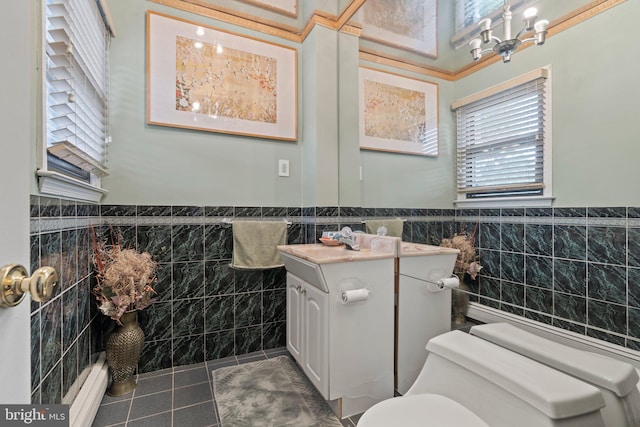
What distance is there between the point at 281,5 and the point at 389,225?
2029mm

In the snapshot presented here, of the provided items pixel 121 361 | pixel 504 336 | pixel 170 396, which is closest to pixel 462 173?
pixel 504 336

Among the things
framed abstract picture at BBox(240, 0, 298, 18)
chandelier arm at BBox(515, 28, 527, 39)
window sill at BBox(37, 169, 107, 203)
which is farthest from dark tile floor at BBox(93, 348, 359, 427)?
framed abstract picture at BBox(240, 0, 298, 18)

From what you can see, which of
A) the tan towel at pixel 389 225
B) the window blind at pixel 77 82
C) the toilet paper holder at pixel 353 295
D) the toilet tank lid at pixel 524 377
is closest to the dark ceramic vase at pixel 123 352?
the window blind at pixel 77 82

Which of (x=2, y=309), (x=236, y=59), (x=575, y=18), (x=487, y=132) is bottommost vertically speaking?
(x=2, y=309)

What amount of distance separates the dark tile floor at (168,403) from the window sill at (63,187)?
1.15 m

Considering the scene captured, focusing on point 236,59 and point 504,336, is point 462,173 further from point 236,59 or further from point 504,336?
point 236,59

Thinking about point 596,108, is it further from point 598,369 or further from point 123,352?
point 123,352

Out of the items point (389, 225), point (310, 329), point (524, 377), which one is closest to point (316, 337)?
point (310, 329)

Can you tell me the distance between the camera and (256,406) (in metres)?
1.56

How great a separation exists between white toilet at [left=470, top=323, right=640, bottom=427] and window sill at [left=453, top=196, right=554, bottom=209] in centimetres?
40

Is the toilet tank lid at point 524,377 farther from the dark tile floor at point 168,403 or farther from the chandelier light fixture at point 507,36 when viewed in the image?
→ the chandelier light fixture at point 507,36

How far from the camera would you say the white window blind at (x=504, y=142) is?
89 cm

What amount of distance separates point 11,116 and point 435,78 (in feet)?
4.33

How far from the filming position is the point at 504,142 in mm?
984
